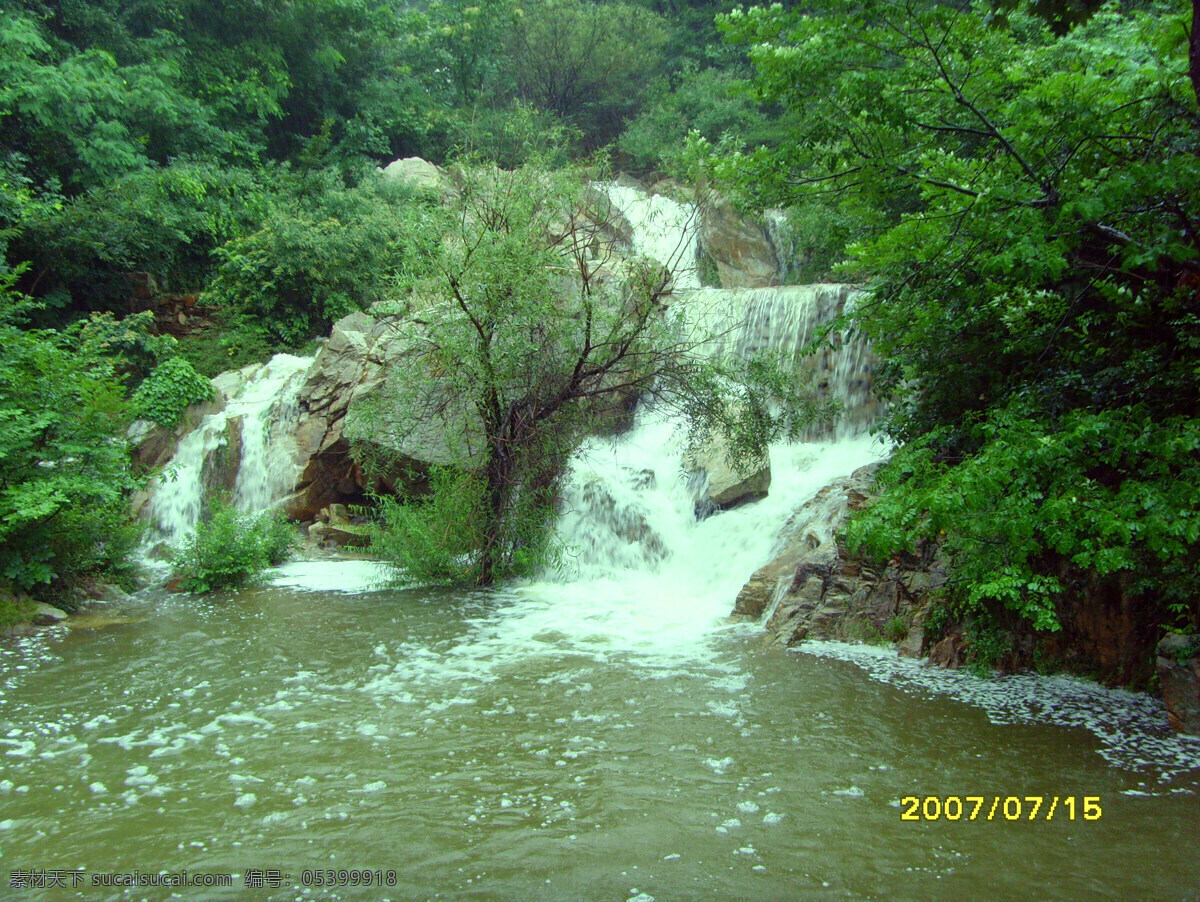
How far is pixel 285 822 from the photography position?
165 inches

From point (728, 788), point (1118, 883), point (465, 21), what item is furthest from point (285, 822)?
point (465, 21)

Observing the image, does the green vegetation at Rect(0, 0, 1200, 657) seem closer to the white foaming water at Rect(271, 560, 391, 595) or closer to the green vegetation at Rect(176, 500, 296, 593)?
the white foaming water at Rect(271, 560, 391, 595)

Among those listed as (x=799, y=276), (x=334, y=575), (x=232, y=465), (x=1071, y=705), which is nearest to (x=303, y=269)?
(x=232, y=465)

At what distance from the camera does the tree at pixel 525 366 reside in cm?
882

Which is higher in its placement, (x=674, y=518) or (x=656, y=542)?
(x=674, y=518)

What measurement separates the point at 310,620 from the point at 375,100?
68.4ft

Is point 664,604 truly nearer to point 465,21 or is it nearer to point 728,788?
point 728,788

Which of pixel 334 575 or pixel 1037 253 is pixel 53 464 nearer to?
pixel 334 575

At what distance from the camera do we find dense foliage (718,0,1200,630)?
5242mm

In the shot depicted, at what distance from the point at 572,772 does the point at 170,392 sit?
12276 mm

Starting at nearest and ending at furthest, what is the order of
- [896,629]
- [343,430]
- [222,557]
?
1. [896,629]
2. [222,557]
3. [343,430]
